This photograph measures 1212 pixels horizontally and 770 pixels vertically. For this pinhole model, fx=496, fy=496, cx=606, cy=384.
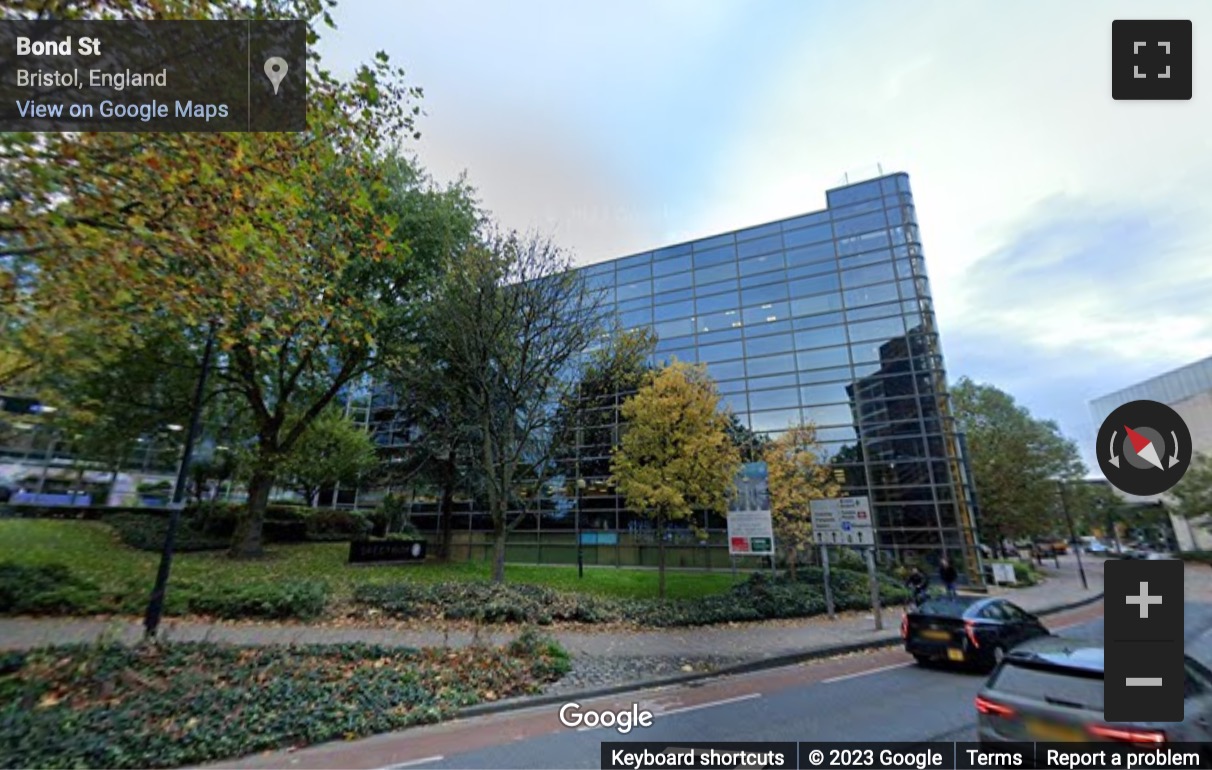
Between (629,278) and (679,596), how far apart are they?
2306cm

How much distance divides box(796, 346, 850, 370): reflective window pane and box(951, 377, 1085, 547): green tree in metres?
10.3

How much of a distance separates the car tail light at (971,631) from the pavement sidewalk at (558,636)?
103 inches

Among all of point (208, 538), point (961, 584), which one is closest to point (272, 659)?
point (208, 538)

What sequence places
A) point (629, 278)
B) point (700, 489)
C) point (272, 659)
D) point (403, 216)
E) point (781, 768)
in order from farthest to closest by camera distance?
point (629, 278) → point (403, 216) → point (700, 489) → point (272, 659) → point (781, 768)

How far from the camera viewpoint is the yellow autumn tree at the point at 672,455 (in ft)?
49.3

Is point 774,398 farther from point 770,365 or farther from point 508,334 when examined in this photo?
point 508,334

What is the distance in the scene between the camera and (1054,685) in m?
3.96

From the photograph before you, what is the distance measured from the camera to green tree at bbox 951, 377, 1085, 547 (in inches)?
1207

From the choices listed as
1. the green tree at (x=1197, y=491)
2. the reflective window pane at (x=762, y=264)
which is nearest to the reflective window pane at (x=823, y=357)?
the reflective window pane at (x=762, y=264)

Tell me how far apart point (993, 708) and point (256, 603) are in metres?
12.5

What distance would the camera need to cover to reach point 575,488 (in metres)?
27.5

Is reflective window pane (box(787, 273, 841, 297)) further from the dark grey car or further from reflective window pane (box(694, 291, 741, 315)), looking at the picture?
the dark grey car

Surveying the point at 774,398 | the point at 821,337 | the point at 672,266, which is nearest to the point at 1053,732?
the point at 774,398

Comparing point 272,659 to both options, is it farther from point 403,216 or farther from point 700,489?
point 403,216
